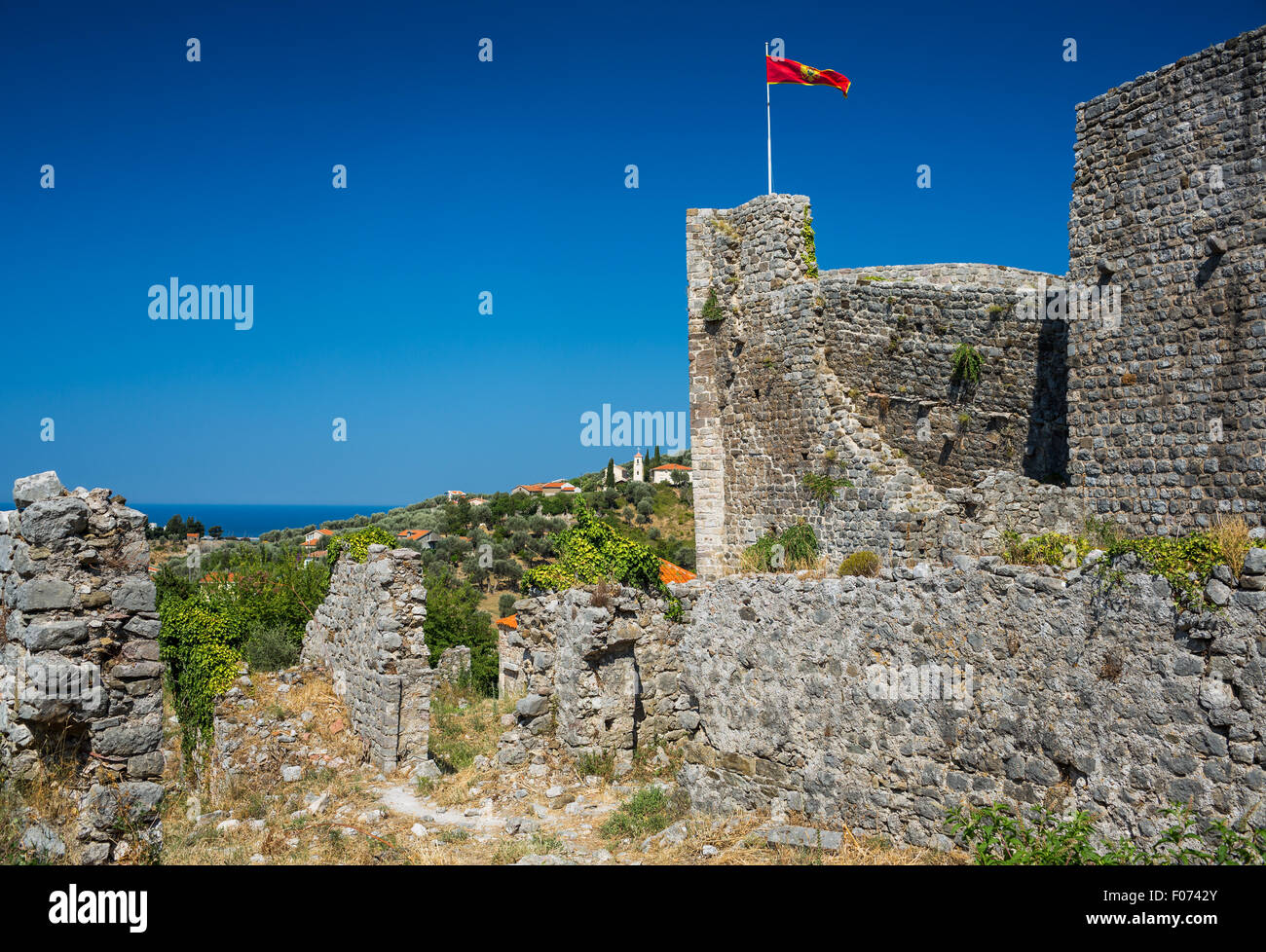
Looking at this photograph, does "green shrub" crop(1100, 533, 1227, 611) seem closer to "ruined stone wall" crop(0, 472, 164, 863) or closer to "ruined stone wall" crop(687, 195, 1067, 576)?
"ruined stone wall" crop(687, 195, 1067, 576)

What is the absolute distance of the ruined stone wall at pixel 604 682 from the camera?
11.5m

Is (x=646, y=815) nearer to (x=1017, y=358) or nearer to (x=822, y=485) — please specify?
(x=822, y=485)

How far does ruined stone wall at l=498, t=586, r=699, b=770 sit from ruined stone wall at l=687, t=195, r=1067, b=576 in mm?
3330

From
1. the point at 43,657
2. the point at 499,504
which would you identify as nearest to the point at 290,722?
the point at 43,657

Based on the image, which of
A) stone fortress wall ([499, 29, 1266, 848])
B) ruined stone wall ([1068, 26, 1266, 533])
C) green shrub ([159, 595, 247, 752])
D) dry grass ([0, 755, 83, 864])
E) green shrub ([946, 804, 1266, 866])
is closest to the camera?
green shrub ([946, 804, 1266, 866])

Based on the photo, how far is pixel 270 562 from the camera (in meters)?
24.9

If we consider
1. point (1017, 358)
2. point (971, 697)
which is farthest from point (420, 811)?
point (1017, 358)

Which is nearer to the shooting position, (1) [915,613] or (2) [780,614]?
(1) [915,613]

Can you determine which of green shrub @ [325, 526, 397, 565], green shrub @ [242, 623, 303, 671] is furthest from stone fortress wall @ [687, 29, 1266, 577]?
green shrub @ [242, 623, 303, 671]

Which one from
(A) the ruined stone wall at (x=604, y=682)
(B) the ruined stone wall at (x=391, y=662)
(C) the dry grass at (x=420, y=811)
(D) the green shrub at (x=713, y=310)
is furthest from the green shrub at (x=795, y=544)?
(B) the ruined stone wall at (x=391, y=662)

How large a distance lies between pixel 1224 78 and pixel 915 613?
8.27 meters

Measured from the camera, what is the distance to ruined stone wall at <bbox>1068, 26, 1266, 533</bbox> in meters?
10.2

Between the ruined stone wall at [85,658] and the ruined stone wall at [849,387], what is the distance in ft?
31.3
